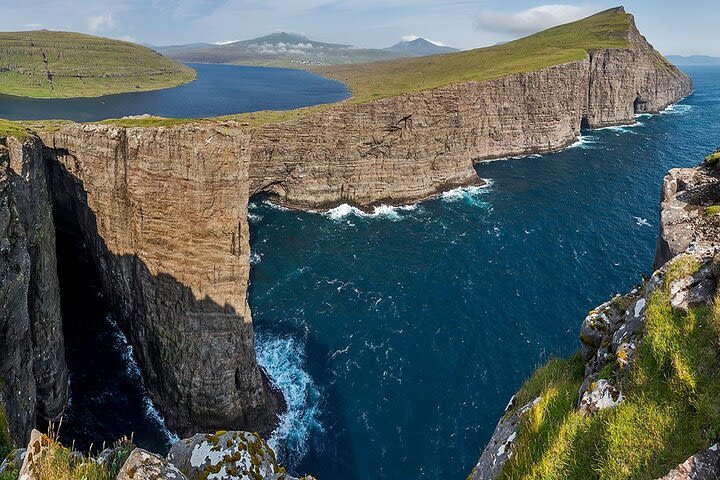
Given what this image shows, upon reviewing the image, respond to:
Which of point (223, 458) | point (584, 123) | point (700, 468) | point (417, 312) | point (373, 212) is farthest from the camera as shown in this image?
point (584, 123)

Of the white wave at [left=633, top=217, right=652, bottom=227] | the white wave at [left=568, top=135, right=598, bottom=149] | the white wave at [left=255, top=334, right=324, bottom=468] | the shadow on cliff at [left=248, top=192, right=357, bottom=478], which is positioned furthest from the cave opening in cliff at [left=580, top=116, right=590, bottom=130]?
the white wave at [left=255, top=334, right=324, bottom=468]

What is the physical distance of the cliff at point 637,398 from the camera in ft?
31.4

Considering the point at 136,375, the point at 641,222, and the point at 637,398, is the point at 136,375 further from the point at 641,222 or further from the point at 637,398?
the point at 641,222

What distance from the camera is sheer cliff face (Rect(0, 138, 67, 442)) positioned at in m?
31.1

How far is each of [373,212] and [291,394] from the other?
2300 inches

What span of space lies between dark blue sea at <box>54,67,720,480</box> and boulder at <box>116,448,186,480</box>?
34168 mm

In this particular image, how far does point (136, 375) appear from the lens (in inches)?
2045

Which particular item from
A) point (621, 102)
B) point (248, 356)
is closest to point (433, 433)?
point (248, 356)

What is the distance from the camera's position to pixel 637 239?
83.9 metres

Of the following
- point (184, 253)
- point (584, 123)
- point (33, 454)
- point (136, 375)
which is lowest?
point (136, 375)

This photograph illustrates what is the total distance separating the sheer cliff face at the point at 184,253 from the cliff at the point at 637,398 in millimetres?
34624

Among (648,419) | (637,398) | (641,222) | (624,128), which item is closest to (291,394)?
(637,398)

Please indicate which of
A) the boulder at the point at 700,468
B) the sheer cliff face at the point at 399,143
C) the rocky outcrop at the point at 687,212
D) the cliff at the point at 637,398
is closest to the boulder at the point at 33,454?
the cliff at the point at 637,398

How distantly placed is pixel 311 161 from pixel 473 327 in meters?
60.3
